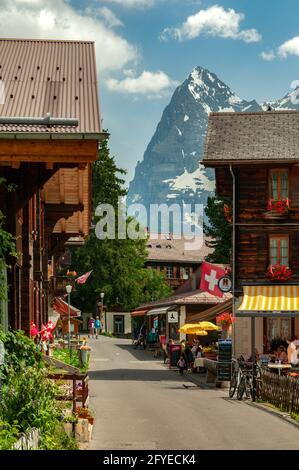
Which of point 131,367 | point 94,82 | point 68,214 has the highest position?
point 94,82

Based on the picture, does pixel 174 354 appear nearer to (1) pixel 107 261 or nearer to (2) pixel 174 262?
(1) pixel 107 261

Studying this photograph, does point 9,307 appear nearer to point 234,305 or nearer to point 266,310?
point 266,310

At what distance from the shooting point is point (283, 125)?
44.1 meters

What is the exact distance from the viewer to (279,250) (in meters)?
40.9

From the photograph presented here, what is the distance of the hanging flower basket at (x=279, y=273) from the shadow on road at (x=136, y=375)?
5705mm

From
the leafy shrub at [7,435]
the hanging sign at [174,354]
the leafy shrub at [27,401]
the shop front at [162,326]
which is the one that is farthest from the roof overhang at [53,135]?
the shop front at [162,326]

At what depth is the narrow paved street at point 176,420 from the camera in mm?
15969

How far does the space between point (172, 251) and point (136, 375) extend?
97753mm

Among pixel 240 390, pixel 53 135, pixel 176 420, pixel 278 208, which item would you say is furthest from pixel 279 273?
pixel 53 135

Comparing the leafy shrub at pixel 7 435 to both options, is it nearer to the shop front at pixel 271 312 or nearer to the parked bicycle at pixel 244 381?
the parked bicycle at pixel 244 381
